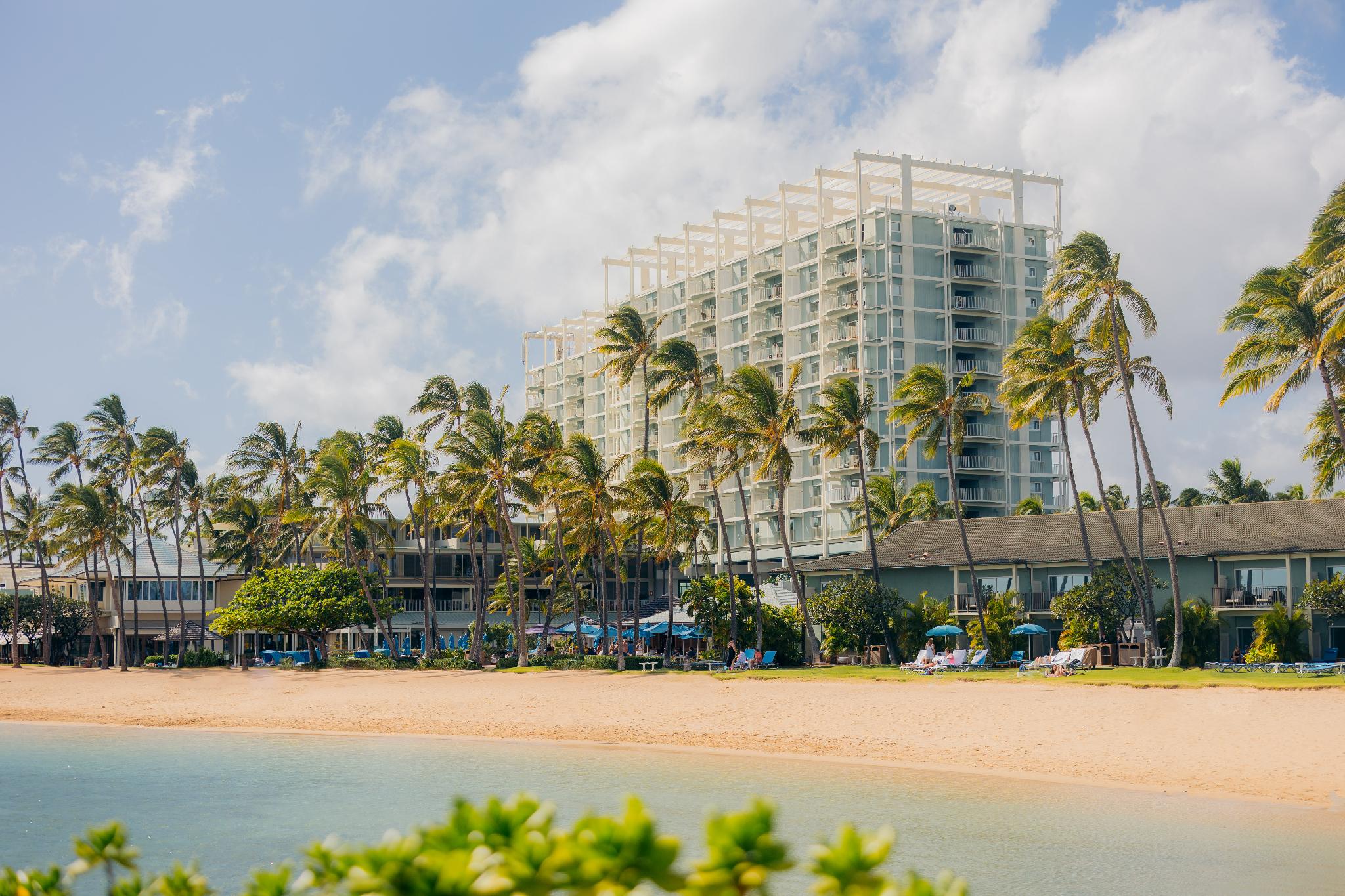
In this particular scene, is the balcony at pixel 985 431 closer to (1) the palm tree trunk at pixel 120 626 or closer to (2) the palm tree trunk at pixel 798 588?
(2) the palm tree trunk at pixel 798 588

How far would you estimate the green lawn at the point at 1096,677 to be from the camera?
3629 cm

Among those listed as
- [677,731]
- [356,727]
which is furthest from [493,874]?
[356,727]

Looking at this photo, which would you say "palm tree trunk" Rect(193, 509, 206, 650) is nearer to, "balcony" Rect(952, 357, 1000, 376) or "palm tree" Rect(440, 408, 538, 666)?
"palm tree" Rect(440, 408, 538, 666)

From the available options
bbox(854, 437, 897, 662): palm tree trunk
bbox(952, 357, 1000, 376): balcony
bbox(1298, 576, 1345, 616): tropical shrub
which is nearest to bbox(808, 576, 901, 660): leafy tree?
bbox(854, 437, 897, 662): palm tree trunk

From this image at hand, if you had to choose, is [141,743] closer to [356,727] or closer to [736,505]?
[356,727]

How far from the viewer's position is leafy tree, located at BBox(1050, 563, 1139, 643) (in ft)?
157

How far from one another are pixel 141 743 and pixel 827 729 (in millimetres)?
21011

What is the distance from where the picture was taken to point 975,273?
94.9 metres

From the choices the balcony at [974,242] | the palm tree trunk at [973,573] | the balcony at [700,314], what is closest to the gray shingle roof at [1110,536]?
the palm tree trunk at [973,573]

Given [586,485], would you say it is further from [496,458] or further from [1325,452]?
[1325,452]

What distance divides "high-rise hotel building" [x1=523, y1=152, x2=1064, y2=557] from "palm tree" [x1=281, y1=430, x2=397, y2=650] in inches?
926

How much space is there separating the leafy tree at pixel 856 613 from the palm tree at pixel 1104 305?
414 inches

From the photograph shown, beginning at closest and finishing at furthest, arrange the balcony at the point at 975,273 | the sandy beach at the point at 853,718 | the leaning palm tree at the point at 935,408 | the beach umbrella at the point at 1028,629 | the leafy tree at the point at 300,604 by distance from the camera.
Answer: the sandy beach at the point at 853,718 → the beach umbrella at the point at 1028,629 → the leaning palm tree at the point at 935,408 → the leafy tree at the point at 300,604 → the balcony at the point at 975,273

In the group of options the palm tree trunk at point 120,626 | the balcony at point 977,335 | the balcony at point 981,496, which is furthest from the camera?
the balcony at point 977,335
